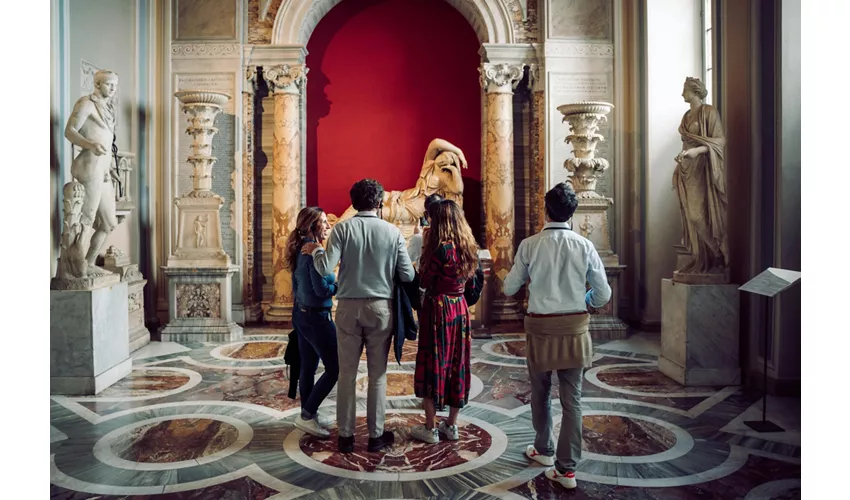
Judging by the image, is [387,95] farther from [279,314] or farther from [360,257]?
[360,257]

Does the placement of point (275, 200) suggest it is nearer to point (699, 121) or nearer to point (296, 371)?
point (296, 371)

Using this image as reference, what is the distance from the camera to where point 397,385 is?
543cm

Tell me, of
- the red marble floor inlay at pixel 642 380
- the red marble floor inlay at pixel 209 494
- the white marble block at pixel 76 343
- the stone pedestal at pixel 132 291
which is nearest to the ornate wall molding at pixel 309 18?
the stone pedestal at pixel 132 291

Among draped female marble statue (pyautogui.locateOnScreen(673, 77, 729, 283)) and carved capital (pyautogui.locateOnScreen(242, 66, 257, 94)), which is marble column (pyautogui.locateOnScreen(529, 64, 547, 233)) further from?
carved capital (pyautogui.locateOnScreen(242, 66, 257, 94))

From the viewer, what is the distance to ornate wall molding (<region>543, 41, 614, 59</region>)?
28.5 ft

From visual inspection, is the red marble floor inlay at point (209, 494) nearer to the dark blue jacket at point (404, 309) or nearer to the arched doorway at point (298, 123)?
the dark blue jacket at point (404, 309)

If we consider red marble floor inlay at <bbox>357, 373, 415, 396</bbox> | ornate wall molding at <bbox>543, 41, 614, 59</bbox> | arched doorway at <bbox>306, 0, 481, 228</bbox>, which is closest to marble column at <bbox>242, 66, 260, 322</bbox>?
arched doorway at <bbox>306, 0, 481, 228</bbox>

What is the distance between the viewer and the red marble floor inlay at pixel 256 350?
6.62 meters

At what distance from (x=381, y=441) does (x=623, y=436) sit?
1.52 metres

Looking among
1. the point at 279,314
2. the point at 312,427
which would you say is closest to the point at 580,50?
the point at 279,314

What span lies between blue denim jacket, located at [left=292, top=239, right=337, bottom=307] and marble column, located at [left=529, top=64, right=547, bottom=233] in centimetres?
537

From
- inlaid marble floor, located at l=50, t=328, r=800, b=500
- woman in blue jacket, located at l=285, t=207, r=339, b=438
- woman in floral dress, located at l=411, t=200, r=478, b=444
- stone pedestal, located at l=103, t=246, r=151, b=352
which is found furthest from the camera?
stone pedestal, located at l=103, t=246, r=151, b=352

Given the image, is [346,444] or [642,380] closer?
[346,444]

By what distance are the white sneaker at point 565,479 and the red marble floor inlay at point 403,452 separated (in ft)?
1.77
